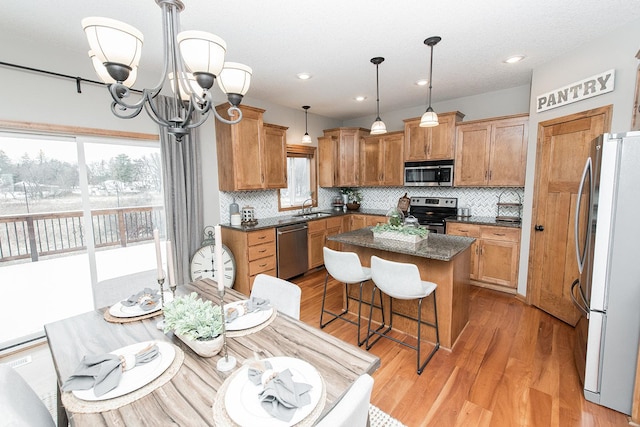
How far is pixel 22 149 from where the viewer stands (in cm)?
251

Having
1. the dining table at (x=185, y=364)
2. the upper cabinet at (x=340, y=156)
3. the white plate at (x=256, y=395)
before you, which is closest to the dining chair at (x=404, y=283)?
the dining table at (x=185, y=364)

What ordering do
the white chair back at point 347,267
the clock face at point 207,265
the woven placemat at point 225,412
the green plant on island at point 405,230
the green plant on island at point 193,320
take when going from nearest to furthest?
the woven placemat at point 225,412 → the green plant on island at point 193,320 → the white chair back at point 347,267 → the green plant on island at point 405,230 → the clock face at point 207,265

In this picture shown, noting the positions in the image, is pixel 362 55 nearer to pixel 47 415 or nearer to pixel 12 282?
pixel 47 415

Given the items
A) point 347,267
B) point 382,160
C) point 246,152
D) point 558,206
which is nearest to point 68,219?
point 246,152

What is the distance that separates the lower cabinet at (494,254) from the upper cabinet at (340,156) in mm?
2190

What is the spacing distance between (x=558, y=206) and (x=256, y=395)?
350 cm

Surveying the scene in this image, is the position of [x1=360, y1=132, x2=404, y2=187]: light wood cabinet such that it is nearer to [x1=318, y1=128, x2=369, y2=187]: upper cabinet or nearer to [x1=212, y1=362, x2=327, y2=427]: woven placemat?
[x1=318, y1=128, x2=369, y2=187]: upper cabinet

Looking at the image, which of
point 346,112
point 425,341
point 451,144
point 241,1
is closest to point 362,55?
point 241,1

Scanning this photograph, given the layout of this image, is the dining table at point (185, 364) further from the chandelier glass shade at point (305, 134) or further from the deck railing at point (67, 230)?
the chandelier glass shade at point (305, 134)

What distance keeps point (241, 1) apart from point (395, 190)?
160 inches

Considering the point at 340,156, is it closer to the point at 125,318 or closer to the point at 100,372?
the point at 125,318

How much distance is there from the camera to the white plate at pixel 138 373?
40.4 inches

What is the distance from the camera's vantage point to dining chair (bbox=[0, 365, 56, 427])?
0.90 m

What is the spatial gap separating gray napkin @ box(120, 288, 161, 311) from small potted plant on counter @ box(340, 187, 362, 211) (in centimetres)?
428
